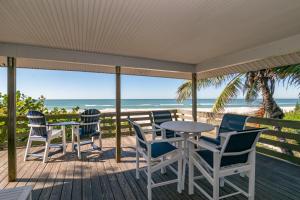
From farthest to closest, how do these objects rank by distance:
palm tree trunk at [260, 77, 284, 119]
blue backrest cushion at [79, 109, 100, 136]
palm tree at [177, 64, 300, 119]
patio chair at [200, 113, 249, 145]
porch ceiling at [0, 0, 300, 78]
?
1. palm tree trunk at [260, 77, 284, 119]
2. palm tree at [177, 64, 300, 119]
3. blue backrest cushion at [79, 109, 100, 136]
4. patio chair at [200, 113, 249, 145]
5. porch ceiling at [0, 0, 300, 78]

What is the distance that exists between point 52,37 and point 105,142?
3530 millimetres

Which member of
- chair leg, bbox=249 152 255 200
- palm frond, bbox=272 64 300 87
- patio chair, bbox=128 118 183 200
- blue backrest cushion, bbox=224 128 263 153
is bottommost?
chair leg, bbox=249 152 255 200

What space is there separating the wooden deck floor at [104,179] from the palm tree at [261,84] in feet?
5.78

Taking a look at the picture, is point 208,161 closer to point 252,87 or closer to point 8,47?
point 8,47

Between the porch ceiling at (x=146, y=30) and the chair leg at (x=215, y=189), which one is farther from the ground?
the porch ceiling at (x=146, y=30)

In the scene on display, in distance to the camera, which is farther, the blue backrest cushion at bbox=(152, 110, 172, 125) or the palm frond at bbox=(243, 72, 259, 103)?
the palm frond at bbox=(243, 72, 259, 103)

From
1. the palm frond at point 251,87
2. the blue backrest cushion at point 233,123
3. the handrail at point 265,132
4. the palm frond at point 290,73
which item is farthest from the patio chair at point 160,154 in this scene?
the palm frond at point 251,87

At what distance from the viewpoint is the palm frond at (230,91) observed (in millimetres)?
5809

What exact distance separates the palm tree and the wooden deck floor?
1761 mm

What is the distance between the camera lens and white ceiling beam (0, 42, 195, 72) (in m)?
2.90

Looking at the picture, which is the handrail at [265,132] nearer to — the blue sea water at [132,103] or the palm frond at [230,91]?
the palm frond at [230,91]

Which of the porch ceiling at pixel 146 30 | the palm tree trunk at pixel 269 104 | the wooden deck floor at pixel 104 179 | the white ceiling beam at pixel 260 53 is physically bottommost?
the wooden deck floor at pixel 104 179

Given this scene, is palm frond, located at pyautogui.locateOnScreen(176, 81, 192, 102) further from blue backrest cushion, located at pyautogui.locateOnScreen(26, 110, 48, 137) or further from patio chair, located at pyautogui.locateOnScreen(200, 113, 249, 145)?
blue backrest cushion, located at pyautogui.locateOnScreen(26, 110, 48, 137)

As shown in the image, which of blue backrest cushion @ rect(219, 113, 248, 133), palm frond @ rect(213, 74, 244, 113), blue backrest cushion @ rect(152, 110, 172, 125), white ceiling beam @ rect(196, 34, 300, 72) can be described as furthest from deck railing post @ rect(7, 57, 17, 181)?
palm frond @ rect(213, 74, 244, 113)
